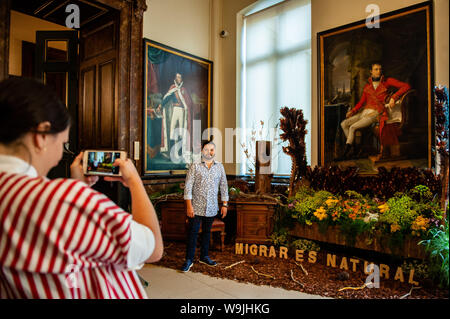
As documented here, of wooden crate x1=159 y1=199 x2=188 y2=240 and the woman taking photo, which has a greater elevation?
the woman taking photo

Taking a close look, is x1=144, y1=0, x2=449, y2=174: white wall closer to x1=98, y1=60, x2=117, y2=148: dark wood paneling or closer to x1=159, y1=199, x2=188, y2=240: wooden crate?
x1=98, y1=60, x2=117, y2=148: dark wood paneling

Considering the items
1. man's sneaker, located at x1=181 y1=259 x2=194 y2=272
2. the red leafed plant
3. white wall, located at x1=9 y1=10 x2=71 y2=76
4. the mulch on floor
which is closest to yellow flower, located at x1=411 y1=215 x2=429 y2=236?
the mulch on floor

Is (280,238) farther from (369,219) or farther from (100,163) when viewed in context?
(100,163)

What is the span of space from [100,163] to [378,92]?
462 centimetres

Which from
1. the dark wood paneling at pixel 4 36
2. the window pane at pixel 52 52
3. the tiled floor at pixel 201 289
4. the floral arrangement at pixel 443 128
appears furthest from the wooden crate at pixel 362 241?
the window pane at pixel 52 52

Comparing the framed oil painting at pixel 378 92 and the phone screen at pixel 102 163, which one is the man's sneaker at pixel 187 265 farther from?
the phone screen at pixel 102 163

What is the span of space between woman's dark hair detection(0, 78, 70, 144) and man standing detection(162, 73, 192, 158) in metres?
5.27

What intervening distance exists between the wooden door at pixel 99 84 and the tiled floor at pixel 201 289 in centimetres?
254

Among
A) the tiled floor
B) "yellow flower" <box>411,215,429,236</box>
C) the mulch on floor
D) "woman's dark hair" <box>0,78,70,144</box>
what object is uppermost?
"woman's dark hair" <box>0,78,70,144</box>

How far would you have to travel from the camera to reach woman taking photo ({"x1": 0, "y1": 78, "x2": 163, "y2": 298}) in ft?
2.29

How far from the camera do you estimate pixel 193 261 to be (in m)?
4.21

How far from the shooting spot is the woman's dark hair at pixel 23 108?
729 mm

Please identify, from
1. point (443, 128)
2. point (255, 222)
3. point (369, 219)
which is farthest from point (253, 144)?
point (443, 128)

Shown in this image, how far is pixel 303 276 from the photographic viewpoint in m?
3.62
